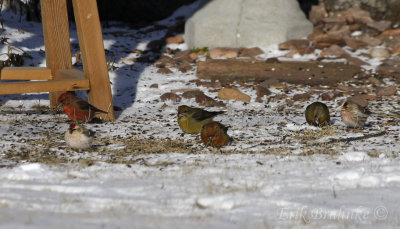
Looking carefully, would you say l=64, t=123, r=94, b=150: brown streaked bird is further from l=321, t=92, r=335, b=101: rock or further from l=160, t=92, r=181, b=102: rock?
l=321, t=92, r=335, b=101: rock

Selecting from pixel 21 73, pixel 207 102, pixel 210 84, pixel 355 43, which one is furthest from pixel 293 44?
pixel 21 73

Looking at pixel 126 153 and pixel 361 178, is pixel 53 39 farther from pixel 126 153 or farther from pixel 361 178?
pixel 361 178

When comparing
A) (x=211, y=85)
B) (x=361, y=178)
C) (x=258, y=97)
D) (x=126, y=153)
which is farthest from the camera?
(x=211, y=85)

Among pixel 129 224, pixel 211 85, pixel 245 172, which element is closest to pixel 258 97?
pixel 211 85

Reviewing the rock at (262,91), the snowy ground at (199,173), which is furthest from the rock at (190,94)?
the rock at (262,91)

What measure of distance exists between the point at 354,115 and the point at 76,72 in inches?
152

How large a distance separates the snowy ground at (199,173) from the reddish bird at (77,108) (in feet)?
0.65

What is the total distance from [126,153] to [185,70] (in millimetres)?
4825

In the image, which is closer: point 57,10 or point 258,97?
point 57,10

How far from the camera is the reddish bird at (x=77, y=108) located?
7.05 metres

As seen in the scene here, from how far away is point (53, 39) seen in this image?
811 cm

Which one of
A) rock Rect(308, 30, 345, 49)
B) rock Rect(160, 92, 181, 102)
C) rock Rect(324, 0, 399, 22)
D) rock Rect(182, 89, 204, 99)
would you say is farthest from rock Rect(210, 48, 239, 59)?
rock Rect(324, 0, 399, 22)

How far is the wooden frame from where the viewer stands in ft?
23.6

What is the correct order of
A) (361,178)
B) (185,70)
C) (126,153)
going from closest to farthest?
(361,178), (126,153), (185,70)
